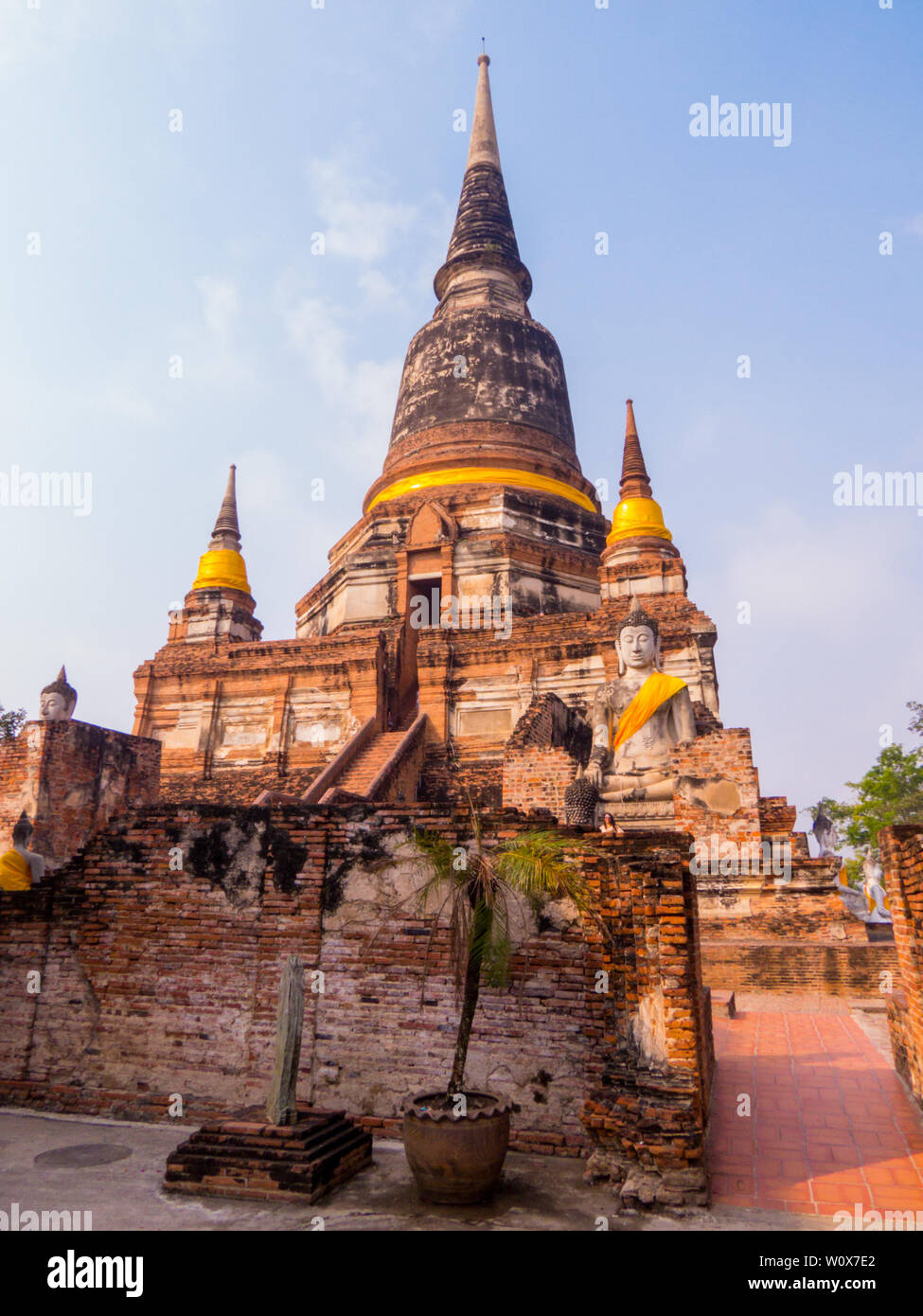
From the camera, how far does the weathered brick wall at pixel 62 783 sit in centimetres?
1245

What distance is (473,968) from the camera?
5.12 metres

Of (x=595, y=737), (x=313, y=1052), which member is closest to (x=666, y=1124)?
(x=313, y=1052)

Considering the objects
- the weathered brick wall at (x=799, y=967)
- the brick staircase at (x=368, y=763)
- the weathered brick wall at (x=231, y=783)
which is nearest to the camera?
the weathered brick wall at (x=799, y=967)

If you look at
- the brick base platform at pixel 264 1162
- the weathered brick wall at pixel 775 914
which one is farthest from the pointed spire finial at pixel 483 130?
the brick base platform at pixel 264 1162

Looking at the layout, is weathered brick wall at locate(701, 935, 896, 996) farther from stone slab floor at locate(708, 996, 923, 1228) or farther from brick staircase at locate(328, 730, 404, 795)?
brick staircase at locate(328, 730, 404, 795)

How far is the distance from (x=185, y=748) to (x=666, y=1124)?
16144 millimetres

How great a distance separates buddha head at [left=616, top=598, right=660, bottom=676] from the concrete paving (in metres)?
8.24

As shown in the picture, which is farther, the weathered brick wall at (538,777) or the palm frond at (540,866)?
the weathered brick wall at (538,777)

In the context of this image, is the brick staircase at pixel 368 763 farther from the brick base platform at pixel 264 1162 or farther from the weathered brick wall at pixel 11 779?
the brick base platform at pixel 264 1162

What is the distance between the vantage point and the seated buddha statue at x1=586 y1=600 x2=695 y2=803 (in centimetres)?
1177

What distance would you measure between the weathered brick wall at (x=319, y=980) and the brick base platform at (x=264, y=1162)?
1.06m
